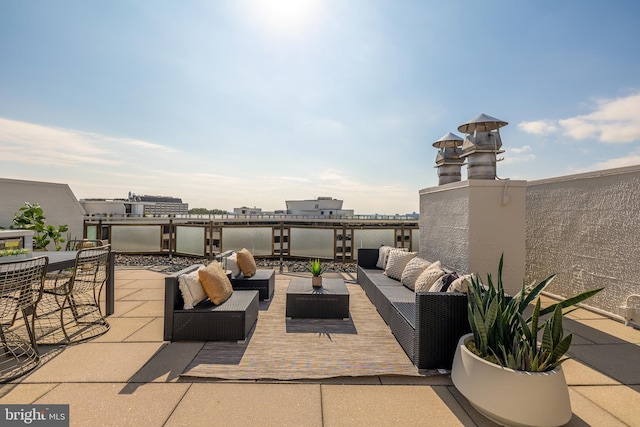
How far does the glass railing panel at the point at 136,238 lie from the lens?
804 centimetres

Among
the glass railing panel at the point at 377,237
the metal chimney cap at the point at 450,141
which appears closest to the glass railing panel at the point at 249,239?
the glass railing panel at the point at 377,237

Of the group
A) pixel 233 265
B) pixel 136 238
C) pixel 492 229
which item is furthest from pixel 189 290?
pixel 136 238

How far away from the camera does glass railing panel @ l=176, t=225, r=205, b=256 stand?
7734mm

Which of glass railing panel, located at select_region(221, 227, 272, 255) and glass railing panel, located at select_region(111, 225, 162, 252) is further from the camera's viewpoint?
glass railing panel, located at select_region(111, 225, 162, 252)

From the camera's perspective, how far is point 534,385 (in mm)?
1674

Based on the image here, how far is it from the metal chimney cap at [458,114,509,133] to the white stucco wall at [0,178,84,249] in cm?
1001

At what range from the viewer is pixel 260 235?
24.8 ft

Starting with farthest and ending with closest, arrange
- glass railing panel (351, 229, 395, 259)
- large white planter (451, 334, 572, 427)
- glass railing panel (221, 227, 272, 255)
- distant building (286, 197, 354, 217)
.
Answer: distant building (286, 197, 354, 217)
glass railing panel (221, 227, 272, 255)
glass railing panel (351, 229, 395, 259)
large white planter (451, 334, 572, 427)

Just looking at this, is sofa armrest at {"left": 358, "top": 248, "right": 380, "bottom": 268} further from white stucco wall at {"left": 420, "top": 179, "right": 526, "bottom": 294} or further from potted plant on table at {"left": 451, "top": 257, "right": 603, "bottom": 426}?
potted plant on table at {"left": 451, "top": 257, "right": 603, "bottom": 426}

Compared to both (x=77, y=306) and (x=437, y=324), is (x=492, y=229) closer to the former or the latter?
(x=437, y=324)

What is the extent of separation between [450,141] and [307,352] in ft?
16.6

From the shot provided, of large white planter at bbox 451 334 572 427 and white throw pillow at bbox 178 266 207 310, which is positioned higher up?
white throw pillow at bbox 178 266 207 310

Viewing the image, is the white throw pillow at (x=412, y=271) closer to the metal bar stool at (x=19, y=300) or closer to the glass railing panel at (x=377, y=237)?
the glass railing panel at (x=377, y=237)

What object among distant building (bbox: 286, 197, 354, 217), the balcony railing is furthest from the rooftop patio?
distant building (bbox: 286, 197, 354, 217)
